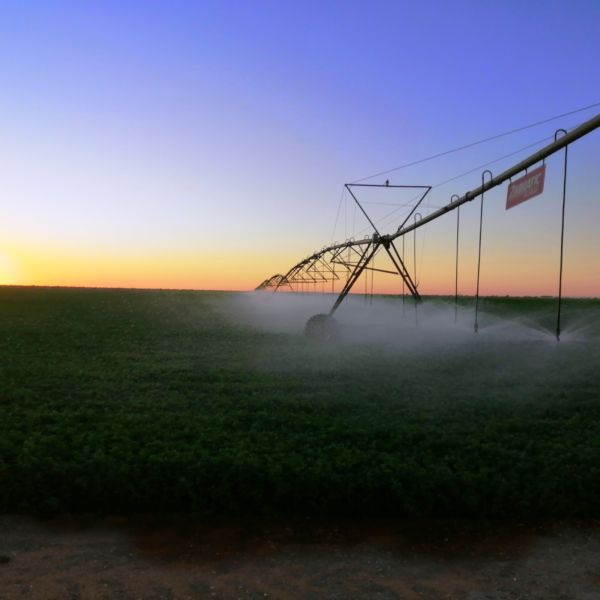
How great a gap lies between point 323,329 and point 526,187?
1514 centimetres

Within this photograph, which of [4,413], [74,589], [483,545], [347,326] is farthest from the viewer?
[347,326]

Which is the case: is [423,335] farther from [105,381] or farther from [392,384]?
[105,381]

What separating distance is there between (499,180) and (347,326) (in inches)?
712

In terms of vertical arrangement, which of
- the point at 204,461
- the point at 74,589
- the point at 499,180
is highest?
the point at 499,180

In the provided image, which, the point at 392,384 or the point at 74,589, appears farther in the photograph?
the point at 392,384

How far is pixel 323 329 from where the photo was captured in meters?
27.9

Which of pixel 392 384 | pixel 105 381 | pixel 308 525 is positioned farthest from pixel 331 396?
pixel 105 381

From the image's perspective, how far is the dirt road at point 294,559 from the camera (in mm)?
6637

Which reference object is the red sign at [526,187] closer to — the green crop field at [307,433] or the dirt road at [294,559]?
the green crop field at [307,433]

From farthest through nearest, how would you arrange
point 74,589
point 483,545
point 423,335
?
point 423,335 → point 483,545 → point 74,589

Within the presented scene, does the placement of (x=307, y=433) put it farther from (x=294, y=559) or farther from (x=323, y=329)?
(x=323, y=329)

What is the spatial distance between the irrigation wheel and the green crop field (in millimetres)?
4693

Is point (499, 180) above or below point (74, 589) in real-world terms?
above

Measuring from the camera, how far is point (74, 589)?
6.60 metres
